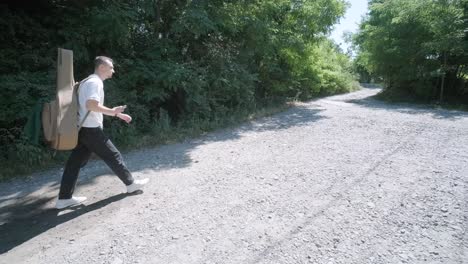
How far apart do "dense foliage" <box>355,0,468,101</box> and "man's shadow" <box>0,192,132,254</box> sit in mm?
12165

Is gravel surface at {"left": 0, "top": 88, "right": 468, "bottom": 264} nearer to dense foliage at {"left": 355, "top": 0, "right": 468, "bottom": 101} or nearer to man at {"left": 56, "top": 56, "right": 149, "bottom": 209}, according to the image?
man at {"left": 56, "top": 56, "right": 149, "bottom": 209}

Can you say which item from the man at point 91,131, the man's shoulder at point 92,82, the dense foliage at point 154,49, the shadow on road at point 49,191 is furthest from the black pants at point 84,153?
the dense foliage at point 154,49

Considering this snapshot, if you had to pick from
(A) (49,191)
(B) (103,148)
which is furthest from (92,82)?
(A) (49,191)

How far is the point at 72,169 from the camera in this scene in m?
3.78

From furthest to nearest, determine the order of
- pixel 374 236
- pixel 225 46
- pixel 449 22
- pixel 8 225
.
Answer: pixel 449 22 < pixel 225 46 < pixel 8 225 < pixel 374 236

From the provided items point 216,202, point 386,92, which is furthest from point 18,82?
point 386,92

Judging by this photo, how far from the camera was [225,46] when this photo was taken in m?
9.26

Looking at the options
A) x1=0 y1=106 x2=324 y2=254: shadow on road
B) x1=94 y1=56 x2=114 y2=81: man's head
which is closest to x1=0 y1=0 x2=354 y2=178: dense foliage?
x1=0 y1=106 x2=324 y2=254: shadow on road

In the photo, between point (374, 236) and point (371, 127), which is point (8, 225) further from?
point (371, 127)

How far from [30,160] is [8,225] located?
2103 millimetres

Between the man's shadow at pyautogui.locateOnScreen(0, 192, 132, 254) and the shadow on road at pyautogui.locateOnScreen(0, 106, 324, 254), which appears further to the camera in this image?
the shadow on road at pyautogui.locateOnScreen(0, 106, 324, 254)

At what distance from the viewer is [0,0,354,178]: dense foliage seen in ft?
20.1

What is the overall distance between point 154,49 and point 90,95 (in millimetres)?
4642

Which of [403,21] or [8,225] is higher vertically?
[403,21]
